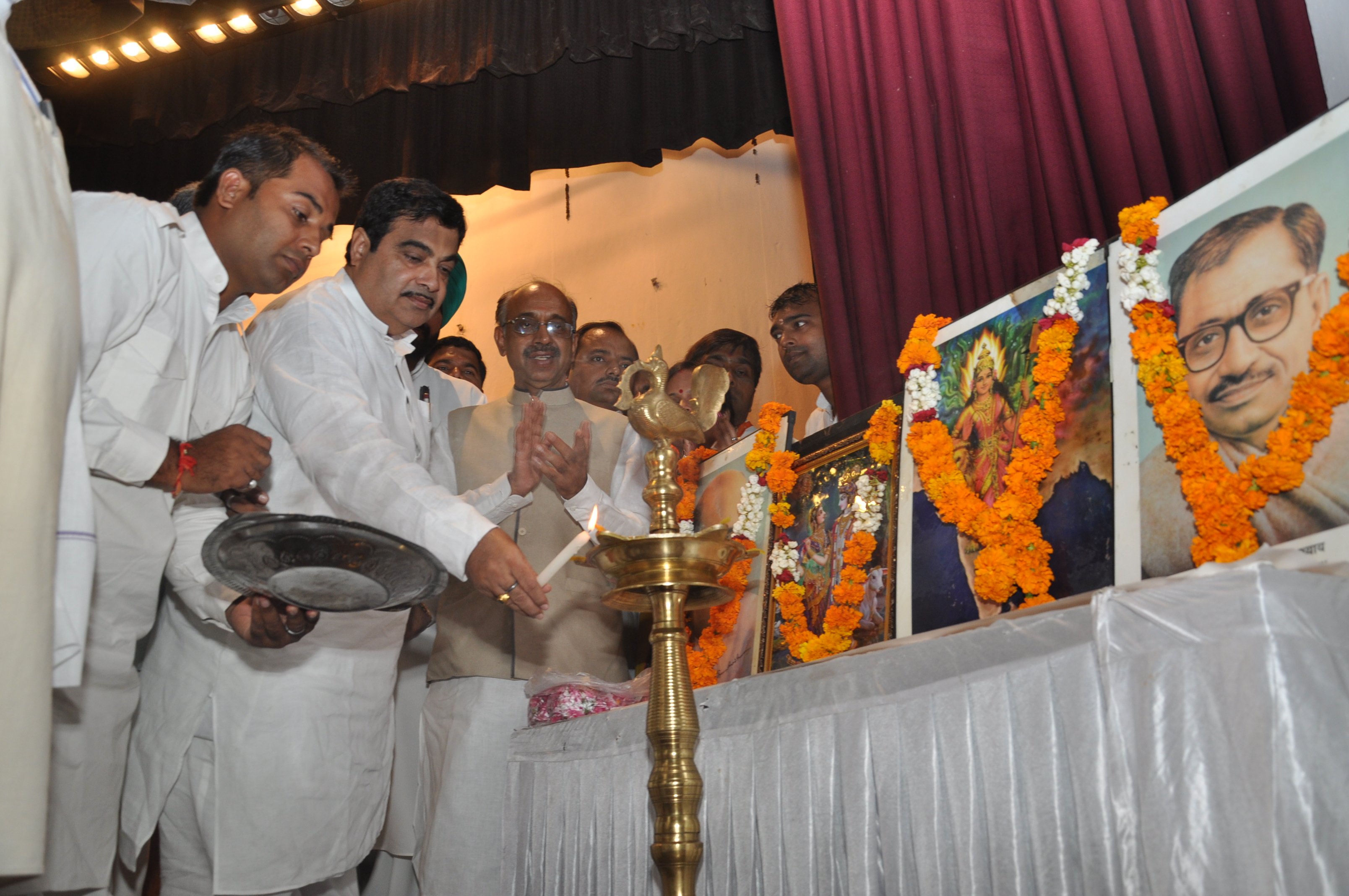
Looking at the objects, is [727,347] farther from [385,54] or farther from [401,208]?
[385,54]

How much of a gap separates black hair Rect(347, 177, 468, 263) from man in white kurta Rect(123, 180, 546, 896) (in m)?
0.40

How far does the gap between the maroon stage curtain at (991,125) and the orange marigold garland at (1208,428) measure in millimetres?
1034

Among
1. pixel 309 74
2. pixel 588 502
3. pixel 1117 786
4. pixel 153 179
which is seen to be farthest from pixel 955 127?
pixel 153 179

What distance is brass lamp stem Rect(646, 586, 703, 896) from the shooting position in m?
1.65

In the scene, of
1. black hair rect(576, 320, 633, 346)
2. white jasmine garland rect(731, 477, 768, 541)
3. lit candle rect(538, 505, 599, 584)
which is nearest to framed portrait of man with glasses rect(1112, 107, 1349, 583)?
lit candle rect(538, 505, 599, 584)

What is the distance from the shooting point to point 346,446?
2.34 m

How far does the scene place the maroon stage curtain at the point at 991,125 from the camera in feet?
8.62

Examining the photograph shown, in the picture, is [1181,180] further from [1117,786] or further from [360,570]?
[360,570]

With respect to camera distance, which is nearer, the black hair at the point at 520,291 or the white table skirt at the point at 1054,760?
the white table skirt at the point at 1054,760

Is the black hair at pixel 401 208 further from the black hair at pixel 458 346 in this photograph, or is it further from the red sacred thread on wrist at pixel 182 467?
the black hair at pixel 458 346

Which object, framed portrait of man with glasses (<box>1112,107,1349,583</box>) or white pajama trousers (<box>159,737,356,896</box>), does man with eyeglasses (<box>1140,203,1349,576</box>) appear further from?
white pajama trousers (<box>159,737,356,896</box>)

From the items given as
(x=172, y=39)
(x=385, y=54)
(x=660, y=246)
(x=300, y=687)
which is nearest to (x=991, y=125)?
(x=300, y=687)

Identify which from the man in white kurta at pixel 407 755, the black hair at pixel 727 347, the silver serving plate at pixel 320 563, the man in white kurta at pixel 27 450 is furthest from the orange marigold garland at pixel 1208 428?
the black hair at pixel 727 347

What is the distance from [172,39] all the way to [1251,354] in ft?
16.9
